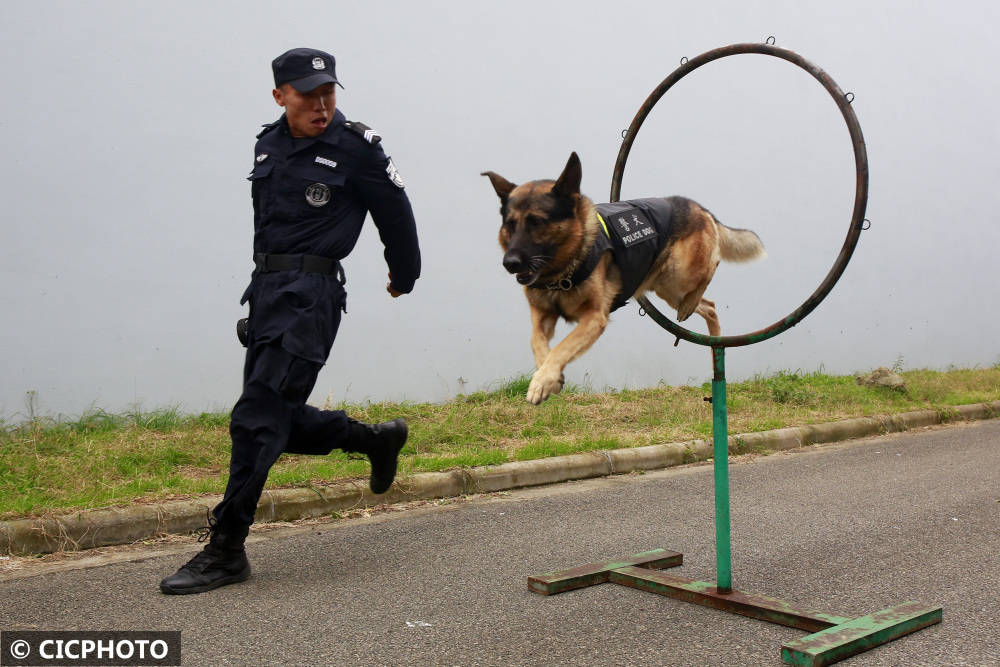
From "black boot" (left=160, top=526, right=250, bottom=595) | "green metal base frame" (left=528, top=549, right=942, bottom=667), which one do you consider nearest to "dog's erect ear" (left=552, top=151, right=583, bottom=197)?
"green metal base frame" (left=528, top=549, right=942, bottom=667)

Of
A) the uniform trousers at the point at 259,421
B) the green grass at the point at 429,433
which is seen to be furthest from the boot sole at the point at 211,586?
the green grass at the point at 429,433

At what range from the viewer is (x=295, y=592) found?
356 cm

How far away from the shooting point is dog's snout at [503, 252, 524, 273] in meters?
3.26

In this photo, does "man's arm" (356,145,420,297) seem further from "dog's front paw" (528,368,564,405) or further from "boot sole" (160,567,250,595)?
"boot sole" (160,567,250,595)

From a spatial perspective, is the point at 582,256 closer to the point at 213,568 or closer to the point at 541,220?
the point at 541,220

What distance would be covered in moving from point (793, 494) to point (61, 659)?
4401 mm

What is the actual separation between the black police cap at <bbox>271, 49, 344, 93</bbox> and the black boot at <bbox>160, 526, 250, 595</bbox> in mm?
1880

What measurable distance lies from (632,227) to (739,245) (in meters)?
1.30

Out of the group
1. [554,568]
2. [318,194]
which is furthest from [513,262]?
[554,568]

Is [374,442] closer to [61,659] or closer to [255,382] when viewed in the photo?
[255,382]

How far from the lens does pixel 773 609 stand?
313 centimetres

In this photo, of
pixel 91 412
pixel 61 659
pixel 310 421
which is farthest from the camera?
pixel 91 412

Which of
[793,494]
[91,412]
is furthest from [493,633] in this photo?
[91,412]

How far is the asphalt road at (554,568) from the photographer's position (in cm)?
294
